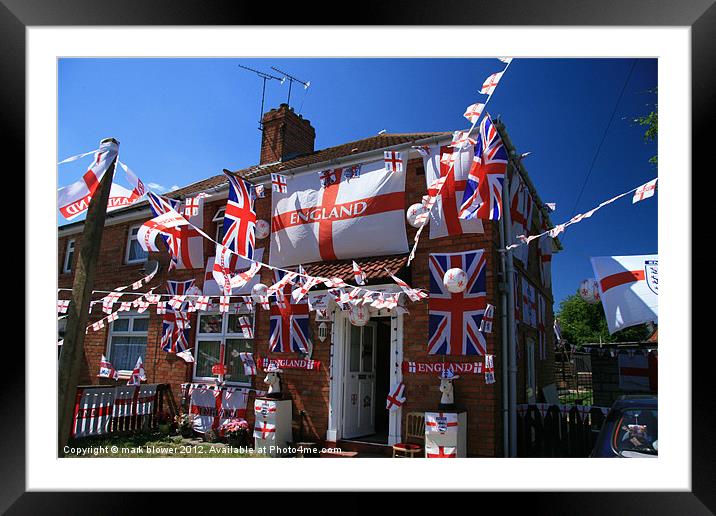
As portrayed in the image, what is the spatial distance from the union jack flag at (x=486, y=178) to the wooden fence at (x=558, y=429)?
126 inches

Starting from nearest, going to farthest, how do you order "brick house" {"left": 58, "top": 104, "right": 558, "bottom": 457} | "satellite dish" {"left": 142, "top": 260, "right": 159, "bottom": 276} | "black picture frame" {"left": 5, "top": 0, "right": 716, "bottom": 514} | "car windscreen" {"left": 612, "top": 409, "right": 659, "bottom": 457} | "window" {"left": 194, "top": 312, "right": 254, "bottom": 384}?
1. "black picture frame" {"left": 5, "top": 0, "right": 716, "bottom": 514}
2. "car windscreen" {"left": 612, "top": 409, "right": 659, "bottom": 457}
3. "brick house" {"left": 58, "top": 104, "right": 558, "bottom": 457}
4. "window" {"left": 194, "top": 312, "right": 254, "bottom": 384}
5. "satellite dish" {"left": 142, "top": 260, "right": 159, "bottom": 276}

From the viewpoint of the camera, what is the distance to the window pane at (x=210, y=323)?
403 inches

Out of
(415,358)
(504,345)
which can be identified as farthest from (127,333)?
(504,345)

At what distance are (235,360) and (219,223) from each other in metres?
3.04

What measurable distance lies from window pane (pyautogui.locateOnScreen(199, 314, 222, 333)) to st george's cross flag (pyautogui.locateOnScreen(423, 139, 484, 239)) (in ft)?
16.9

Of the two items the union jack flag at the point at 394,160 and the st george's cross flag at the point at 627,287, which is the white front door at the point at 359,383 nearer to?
the union jack flag at the point at 394,160

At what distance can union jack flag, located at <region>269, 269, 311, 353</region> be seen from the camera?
28.6ft

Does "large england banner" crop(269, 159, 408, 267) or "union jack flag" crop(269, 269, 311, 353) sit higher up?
"large england banner" crop(269, 159, 408, 267)

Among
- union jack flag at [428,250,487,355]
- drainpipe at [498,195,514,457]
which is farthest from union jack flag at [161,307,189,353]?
drainpipe at [498,195,514,457]

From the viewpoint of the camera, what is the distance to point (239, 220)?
24.9ft

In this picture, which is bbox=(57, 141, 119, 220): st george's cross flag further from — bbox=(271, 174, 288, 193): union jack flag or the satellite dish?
the satellite dish

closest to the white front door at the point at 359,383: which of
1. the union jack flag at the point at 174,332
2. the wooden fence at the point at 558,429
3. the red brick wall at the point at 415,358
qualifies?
the red brick wall at the point at 415,358
